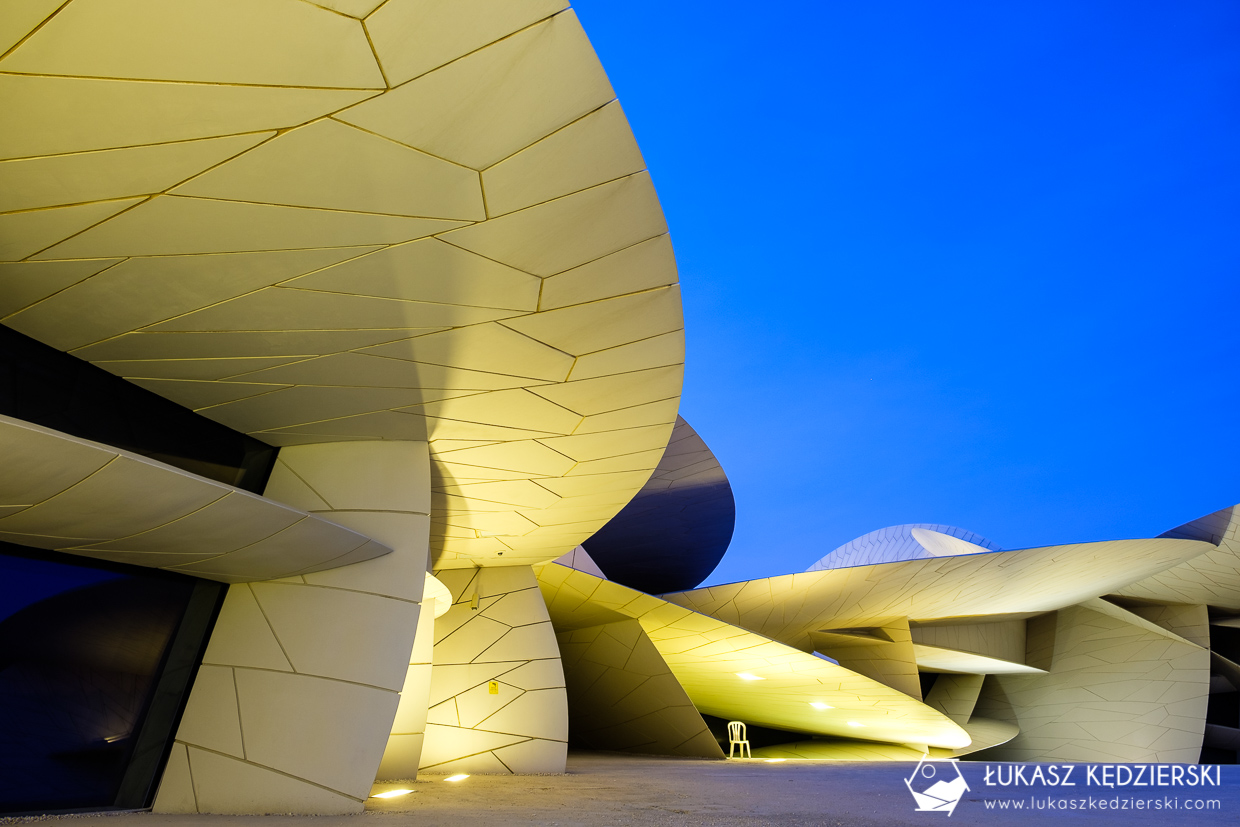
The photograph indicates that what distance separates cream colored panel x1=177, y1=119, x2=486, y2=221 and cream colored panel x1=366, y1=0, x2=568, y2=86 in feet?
2.02

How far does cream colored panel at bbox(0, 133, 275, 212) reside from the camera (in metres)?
4.04

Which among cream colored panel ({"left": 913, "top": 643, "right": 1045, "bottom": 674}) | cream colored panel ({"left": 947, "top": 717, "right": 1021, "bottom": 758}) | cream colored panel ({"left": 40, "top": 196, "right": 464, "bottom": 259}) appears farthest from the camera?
cream colored panel ({"left": 947, "top": 717, "right": 1021, "bottom": 758})

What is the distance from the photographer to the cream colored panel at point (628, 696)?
58.0 feet

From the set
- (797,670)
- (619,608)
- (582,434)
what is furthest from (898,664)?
(582,434)

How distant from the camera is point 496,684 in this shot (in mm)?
13211

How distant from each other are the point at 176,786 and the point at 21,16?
279 inches

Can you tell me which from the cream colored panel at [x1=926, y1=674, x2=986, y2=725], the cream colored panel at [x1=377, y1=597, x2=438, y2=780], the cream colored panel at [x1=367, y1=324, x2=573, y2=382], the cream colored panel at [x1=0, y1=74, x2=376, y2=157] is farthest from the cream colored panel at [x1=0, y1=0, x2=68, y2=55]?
the cream colored panel at [x1=926, y1=674, x2=986, y2=725]

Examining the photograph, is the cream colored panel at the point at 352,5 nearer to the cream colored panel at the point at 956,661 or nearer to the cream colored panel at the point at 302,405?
the cream colored panel at the point at 302,405

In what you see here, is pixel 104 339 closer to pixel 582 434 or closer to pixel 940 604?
pixel 582 434

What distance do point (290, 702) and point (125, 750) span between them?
66.6 inches

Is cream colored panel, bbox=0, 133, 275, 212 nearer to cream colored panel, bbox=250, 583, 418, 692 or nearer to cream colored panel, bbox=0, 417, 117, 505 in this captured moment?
cream colored panel, bbox=0, 417, 117, 505

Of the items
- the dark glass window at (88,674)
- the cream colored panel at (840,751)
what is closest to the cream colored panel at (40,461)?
the dark glass window at (88,674)

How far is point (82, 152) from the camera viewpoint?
4031 mm

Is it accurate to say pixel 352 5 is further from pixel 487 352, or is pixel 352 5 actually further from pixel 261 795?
pixel 261 795
